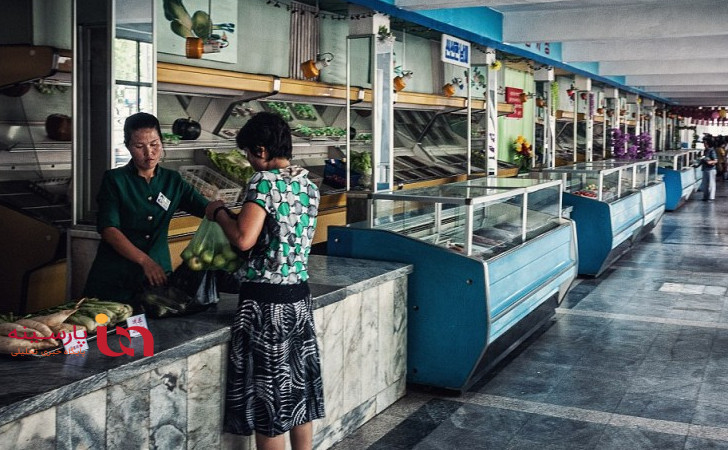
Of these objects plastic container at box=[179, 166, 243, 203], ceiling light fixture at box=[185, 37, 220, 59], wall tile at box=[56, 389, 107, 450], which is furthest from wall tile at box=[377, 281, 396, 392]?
ceiling light fixture at box=[185, 37, 220, 59]

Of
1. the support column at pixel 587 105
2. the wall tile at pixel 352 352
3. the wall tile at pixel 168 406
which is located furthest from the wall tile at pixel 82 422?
the support column at pixel 587 105

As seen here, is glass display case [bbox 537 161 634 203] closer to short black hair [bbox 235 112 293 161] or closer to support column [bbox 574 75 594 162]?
support column [bbox 574 75 594 162]

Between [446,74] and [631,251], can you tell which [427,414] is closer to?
[631,251]

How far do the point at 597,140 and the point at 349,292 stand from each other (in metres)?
21.6

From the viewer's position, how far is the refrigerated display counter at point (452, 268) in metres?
5.09

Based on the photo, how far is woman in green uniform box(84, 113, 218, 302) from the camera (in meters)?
3.63

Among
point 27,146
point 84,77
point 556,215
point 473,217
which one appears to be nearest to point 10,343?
point 84,77

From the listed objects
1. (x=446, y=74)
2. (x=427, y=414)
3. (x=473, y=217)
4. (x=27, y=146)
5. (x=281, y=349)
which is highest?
(x=446, y=74)

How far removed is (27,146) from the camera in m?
6.20

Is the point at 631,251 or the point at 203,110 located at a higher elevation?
the point at 203,110

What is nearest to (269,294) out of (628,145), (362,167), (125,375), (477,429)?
(125,375)

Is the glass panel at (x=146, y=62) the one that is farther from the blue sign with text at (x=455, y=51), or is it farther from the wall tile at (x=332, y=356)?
the blue sign with text at (x=455, y=51)

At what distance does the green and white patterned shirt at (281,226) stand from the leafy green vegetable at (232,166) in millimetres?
4509

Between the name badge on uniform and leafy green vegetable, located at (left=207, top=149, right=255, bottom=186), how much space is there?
3991 millimetres
